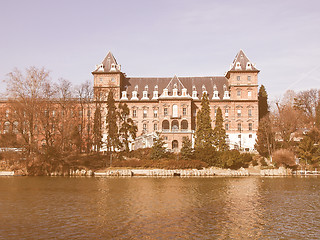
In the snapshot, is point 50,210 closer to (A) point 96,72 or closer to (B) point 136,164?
Answer: (B) point 136,164

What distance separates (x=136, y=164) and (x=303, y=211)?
30532 millimetres

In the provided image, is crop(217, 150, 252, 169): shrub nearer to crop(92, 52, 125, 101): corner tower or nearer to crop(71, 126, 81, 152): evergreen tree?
crop(71, 126, 81, 152): evergreen tree

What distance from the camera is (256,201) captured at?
85.8ft

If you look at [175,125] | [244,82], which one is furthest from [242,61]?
[175,125]

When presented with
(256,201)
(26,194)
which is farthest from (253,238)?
(26,194)

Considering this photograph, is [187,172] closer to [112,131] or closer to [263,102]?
[112,131]

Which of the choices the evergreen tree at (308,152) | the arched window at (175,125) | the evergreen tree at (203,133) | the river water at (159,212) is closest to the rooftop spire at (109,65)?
the arched window at (175,125)

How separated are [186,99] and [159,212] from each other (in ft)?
159

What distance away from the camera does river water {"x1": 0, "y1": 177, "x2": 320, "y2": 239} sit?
17.3m

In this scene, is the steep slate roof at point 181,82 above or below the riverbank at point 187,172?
above

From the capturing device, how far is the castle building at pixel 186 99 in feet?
226

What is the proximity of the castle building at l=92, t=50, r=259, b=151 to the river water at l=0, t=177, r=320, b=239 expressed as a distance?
36070 mm

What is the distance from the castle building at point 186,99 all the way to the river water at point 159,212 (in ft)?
118

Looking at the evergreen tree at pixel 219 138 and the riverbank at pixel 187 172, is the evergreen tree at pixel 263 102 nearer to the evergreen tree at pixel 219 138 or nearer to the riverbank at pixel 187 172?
the evergreen tree at pixel 219 138
